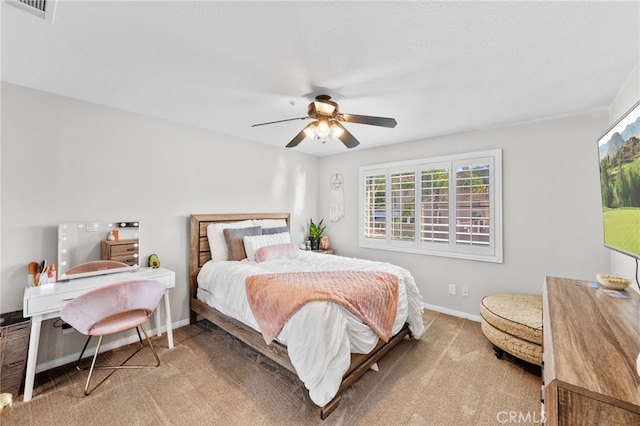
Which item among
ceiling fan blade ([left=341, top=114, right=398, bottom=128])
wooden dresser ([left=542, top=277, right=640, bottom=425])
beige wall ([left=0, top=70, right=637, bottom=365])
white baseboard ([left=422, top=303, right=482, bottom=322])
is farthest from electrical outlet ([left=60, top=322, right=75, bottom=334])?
white baseboard ([left=422, top=303, right=482, bottom=322])

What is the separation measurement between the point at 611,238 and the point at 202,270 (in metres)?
3.52

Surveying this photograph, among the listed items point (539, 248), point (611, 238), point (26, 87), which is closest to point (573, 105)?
point (539, 248)

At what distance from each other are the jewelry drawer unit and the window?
3.10 meters

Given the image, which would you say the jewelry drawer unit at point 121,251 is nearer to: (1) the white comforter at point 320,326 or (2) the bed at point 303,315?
(2) the bed at point 303,315

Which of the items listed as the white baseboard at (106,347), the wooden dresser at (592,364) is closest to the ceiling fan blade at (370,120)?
the wooden dresser at (592,364)

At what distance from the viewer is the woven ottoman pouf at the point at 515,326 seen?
7.16ft

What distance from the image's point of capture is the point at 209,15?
1438mm

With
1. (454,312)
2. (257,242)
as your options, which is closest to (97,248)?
(257,242)

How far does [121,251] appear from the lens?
Answer: 2.67 m

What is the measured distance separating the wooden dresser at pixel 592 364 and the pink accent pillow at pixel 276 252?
255 cm

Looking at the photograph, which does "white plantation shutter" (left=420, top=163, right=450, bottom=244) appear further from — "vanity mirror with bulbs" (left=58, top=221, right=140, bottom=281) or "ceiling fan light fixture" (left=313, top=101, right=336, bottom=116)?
"vanity mirror with bulbs" (left=58, top=221, right=140, bottom=281)

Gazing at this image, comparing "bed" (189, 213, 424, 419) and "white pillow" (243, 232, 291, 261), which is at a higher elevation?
"white pillow" (243, 232, 291, 261)

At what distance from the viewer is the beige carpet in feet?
5.87

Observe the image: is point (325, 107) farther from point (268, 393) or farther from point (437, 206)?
point (268, 393)
